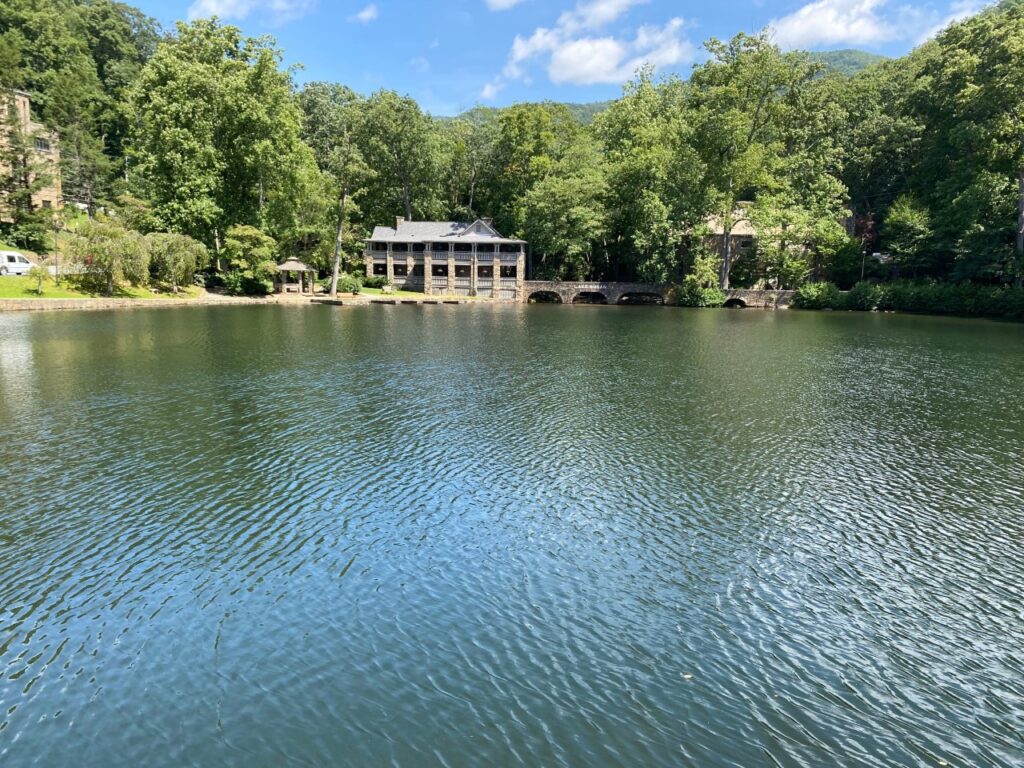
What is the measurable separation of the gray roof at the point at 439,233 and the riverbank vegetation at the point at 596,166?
11.8 feet

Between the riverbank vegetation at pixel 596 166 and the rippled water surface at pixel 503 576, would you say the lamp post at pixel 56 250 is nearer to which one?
the riverbank vegetation at pixel 596 166

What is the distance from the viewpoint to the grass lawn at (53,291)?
143 feet

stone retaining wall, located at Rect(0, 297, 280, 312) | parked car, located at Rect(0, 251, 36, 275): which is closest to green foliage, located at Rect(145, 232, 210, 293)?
stone retaining wall, located at Rect(0, 297, 280, 312)

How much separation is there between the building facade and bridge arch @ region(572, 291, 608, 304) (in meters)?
6.70

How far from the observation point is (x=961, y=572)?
414 inches

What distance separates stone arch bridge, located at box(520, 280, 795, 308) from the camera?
68.6m

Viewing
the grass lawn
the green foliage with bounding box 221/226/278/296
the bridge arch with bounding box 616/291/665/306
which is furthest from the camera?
the bridge arch with bounding box 616/291/665/306

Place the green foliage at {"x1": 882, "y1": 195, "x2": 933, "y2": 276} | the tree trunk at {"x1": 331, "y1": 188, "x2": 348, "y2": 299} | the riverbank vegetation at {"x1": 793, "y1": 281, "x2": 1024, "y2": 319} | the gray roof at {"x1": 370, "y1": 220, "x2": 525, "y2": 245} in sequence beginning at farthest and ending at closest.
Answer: the gray roof at {"x1": 370, "y1": 220, "x2": 525, "y2": 245} → the tree trunk at {"x1": 331, "y1": 188, "x2": 348, "y2": 299} → the green foliage at {"x1": 882, "y1": 195, "x2": 933, "y2": 276} → the riverbank vegetation at {"x1": 793, "y1": 281, "x2": 1024, "y2": 319}

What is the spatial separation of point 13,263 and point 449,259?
40.1m

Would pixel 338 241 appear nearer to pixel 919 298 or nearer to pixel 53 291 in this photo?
pixel 53 291

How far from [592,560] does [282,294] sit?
56.8m

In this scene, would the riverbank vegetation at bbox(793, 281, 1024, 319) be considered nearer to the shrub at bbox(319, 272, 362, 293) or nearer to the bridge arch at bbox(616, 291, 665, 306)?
the bridge arch at bbox(616, 291, 665, 306)

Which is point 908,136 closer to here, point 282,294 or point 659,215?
point 659,215

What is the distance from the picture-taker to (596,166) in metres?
75.2
